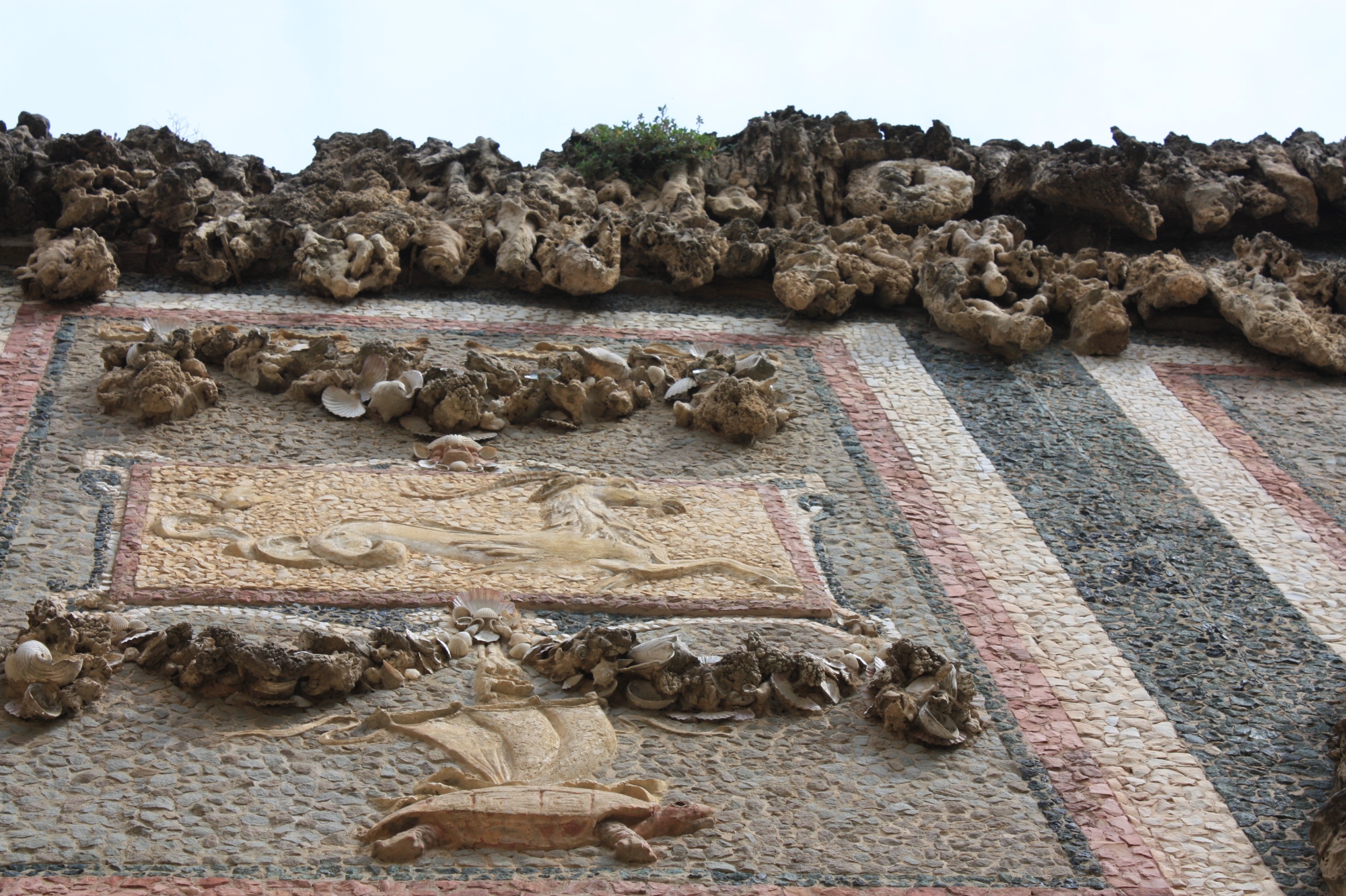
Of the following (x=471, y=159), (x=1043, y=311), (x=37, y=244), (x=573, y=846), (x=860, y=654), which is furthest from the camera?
(x=471, y=159)

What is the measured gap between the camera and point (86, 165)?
1122 cm

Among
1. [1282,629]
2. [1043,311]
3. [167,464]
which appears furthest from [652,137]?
[1282,629]

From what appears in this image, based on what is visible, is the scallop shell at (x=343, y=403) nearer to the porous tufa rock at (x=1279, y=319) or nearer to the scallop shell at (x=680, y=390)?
the scallop shell at (x=680, y=390)

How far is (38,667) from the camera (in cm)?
642

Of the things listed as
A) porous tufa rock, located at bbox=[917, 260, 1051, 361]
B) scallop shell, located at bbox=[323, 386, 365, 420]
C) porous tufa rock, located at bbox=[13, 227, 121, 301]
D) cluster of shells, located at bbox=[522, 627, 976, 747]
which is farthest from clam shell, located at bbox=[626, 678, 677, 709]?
porous tufa rock, located at bbox=[13, 227, 121, 301]

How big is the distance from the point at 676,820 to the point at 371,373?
13.6 ft

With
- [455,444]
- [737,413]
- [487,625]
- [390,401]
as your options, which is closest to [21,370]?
[390,401]

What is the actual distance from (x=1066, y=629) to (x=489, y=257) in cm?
535

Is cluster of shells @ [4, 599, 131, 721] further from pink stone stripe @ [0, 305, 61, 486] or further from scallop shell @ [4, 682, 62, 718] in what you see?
pink stone stripe @ [0, 305, 61, 486]

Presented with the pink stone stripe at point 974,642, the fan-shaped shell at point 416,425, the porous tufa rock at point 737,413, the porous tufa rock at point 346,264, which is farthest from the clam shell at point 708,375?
the porous tufa rock at point 346,264

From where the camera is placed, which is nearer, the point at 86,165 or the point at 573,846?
the point at 573,846

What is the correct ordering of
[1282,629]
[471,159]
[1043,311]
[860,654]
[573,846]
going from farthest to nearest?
[471,159] < [1043,311] < [1282,629] < [860,654] < [573,846]

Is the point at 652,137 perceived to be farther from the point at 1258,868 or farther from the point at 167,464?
the point at 1258,868

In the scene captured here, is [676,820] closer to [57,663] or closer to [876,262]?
[57,663]
